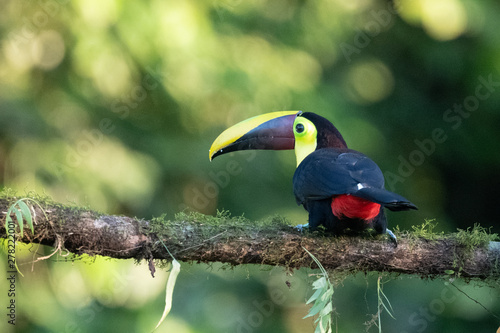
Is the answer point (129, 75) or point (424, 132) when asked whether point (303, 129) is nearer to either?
point (129, 75)

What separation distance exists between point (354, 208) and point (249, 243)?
0.47 m

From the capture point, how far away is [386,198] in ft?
7.39

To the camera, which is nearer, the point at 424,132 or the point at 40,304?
the point at 40,304

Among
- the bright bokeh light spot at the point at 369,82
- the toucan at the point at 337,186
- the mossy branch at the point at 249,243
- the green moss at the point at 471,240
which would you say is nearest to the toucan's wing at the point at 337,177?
the toucan at the point at 337,186

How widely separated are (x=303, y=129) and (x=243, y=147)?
36cm

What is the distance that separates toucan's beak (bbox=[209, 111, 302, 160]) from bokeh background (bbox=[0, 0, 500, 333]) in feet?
2.53

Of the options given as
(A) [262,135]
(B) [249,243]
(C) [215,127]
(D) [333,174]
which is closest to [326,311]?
(B) [249,243]

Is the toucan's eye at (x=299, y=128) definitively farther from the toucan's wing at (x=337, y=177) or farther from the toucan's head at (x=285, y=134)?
the toucan's wing at (x=337, y=177)

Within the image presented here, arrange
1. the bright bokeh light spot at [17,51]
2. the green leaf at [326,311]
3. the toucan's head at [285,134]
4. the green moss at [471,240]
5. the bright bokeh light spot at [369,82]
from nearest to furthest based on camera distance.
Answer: the green leaf at [326,311]
the green moss at [471,240]
the toucan's head at [285,134]
the bright bokeh light spot at [17,51]
the bright bokeh light spot at [369,82]

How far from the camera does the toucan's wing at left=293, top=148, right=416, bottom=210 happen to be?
8.32ft

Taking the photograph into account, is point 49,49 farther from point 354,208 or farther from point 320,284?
point 320,284

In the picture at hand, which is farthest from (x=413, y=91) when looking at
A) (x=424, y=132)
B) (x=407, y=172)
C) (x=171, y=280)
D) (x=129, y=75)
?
(x=171, y=280)

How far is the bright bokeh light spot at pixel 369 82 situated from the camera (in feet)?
17.6

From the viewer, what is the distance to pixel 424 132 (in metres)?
5.62
